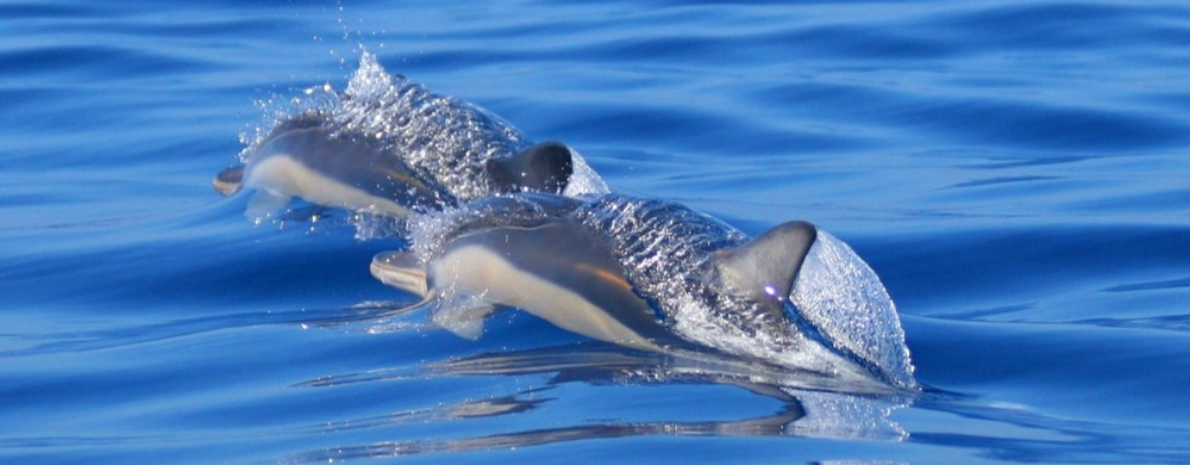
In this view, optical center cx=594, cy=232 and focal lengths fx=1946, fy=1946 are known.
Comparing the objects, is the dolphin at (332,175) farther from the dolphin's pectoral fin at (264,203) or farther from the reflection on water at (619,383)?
the reflection on water at (619,383)

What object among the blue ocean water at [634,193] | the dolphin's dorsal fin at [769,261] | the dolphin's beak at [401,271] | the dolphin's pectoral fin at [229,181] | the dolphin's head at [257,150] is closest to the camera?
the blue ocean water at [634,193]

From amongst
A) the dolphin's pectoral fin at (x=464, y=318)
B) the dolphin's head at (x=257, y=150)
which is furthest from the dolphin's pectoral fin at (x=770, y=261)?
the dolphin's head at (x=257, y=150)

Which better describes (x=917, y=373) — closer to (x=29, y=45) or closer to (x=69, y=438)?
(x=69, y=438)

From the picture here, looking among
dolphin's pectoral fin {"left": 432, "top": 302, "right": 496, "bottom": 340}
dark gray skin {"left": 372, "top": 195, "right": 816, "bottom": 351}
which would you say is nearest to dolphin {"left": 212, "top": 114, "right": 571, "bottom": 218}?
dark gray skin {"left": 372, "top": 195, "right": 816, "bottom": 351}

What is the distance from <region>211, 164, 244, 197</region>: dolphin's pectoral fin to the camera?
10148 millimetres

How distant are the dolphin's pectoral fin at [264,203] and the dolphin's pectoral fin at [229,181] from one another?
14.0 inches

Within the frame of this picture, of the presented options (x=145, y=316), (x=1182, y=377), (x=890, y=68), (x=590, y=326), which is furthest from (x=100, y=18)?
(x=1182, y=377)

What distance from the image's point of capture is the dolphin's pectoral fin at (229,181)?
10.1m

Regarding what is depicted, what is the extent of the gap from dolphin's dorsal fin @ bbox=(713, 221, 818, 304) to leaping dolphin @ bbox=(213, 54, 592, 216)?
2.10 meters

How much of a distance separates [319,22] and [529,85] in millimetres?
4794

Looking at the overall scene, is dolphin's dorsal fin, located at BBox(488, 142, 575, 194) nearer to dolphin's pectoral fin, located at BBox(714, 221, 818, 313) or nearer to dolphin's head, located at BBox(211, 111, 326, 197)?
dolphin's pectoral fin, located at BBox(714, 221, 818, 313)

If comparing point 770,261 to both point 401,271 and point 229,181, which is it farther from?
point 229,181

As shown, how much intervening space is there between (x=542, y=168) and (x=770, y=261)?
203 cm

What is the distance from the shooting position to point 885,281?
316 inches
